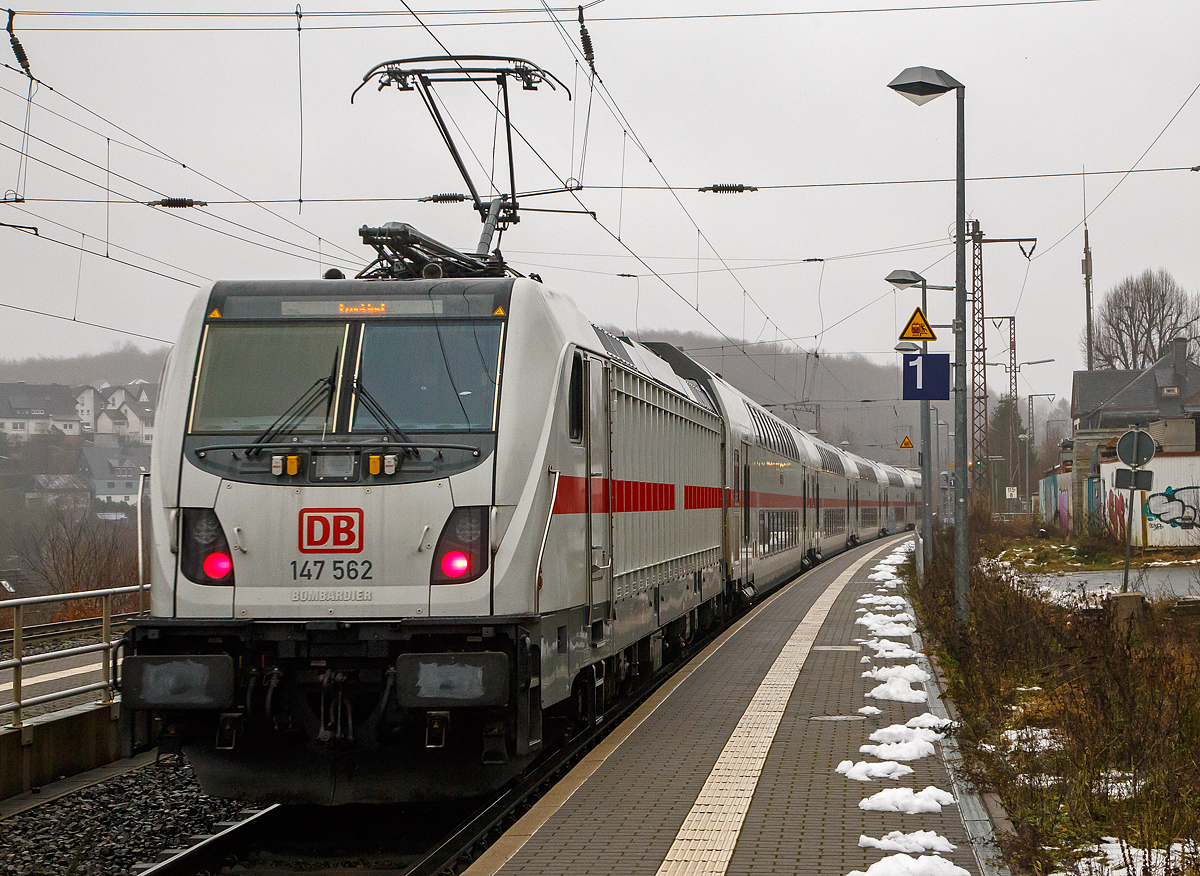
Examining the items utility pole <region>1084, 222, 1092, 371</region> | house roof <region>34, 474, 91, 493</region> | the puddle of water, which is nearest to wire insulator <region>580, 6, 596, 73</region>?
the puddle of water

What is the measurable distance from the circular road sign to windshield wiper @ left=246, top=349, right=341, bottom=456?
1149 cm

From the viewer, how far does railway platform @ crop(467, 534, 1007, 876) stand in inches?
239

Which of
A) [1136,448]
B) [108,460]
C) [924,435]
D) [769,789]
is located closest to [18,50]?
[769,789]

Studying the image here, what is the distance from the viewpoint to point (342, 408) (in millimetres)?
7578

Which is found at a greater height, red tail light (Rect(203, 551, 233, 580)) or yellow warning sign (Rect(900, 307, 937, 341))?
yellow warning sign (Rect(900, 307, 937, 341))

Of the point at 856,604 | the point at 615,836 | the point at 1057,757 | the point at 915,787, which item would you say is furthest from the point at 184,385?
the point at 856,604

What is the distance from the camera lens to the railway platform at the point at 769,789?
6.08 meters

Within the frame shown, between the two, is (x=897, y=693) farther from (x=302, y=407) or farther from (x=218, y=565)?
(x=218, y=565)

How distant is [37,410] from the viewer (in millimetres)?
43562

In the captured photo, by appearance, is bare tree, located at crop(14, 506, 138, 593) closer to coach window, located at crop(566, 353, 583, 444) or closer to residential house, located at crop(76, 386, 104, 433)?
coach window, located at crop(566, 353, 583, 444)

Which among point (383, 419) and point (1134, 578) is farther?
point (1134, 578)

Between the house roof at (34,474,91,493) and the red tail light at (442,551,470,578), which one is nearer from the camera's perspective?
the red tail light at (442,551,470,578)

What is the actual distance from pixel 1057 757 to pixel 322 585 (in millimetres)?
4629

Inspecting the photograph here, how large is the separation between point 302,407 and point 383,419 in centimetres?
52
